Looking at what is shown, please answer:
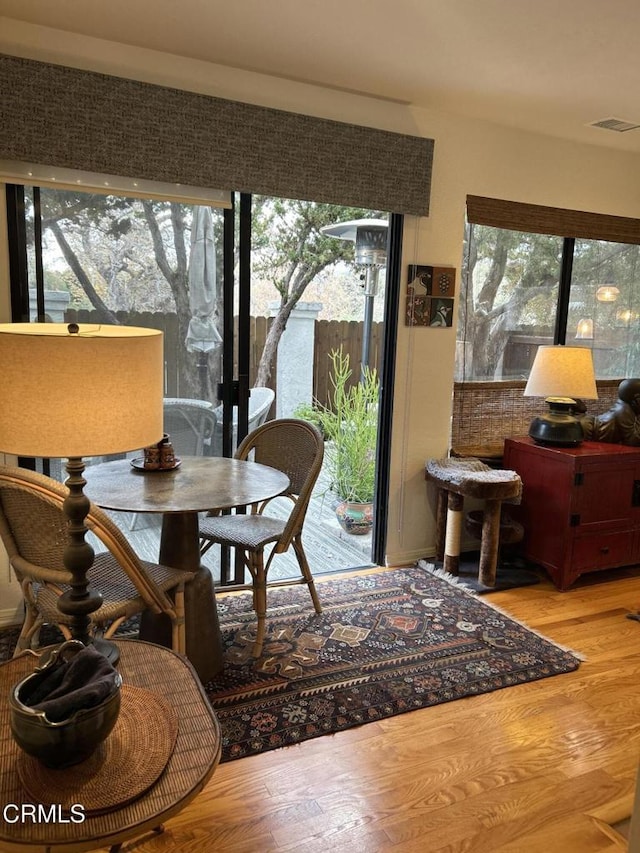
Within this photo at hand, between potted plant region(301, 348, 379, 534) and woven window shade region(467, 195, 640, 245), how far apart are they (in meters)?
1.25

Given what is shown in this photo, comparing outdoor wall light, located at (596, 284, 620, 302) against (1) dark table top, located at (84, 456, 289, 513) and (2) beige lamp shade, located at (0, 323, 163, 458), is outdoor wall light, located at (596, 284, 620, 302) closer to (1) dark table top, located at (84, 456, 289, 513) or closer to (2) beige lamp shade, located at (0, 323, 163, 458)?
(1) dark table top, located at (84, 456, 289, 513)

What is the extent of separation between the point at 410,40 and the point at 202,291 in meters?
1.36

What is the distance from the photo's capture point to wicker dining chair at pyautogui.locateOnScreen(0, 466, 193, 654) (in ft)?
6.16

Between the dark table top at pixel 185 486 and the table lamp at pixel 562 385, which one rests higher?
the table lamp at pixel 562 385

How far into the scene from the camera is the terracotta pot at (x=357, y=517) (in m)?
4.34

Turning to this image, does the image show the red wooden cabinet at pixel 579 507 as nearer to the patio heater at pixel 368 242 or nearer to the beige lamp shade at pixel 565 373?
the beige lamp shade at pixel 565 373

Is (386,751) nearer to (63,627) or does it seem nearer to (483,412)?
(63,627)

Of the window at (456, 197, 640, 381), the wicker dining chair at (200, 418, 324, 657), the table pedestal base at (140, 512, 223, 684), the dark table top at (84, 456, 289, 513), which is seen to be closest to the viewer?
the dark table top at (84, 456, 289, 513)

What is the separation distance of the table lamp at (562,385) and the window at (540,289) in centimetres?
43

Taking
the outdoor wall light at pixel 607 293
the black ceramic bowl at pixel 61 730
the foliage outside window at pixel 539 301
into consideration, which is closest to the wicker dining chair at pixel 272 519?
the foliage outside window at pixel 539 301

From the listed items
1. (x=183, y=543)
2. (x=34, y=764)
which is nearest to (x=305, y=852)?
(x=34, y=764)

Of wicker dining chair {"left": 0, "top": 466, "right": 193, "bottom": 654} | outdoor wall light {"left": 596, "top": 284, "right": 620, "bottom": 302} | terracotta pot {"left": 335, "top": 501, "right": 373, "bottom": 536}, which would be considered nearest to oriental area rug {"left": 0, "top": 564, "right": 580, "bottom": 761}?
wicker dining chair {"left": 0, "top": 466, "right": 193, "bottom": 654}

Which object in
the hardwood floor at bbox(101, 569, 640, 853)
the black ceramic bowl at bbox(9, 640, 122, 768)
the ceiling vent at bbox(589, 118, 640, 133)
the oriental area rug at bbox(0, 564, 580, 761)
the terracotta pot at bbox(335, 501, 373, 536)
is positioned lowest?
the hardwood floor at bbox(101, 569, 640, 853)

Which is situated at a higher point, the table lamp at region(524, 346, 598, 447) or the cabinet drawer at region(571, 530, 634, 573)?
the table lamp at region(524, 346, 598, 447)
